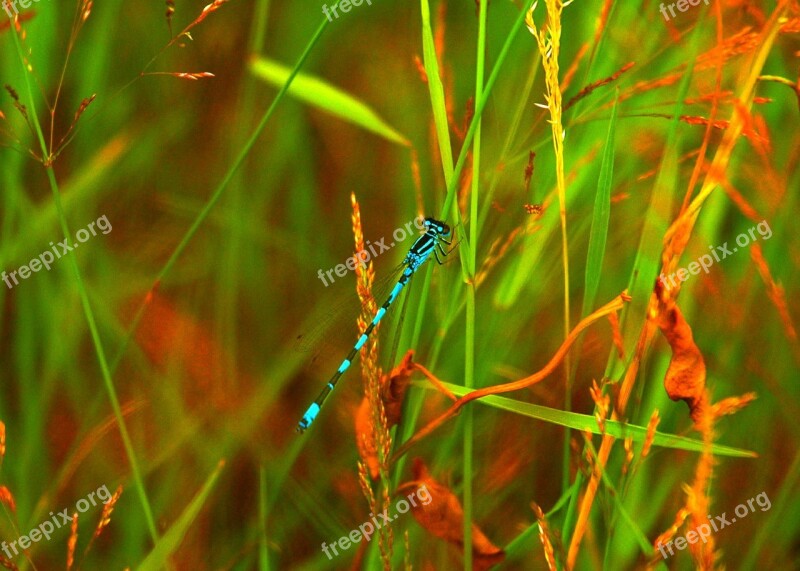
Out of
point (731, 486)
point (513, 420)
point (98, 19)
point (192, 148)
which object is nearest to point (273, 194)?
point (192, 148)

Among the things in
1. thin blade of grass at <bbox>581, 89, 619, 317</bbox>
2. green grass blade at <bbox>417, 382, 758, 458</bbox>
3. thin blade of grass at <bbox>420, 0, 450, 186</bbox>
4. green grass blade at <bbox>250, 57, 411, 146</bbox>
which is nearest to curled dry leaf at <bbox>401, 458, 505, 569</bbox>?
green grass blade at <bbox>417, 382, 758, 458</bbox>

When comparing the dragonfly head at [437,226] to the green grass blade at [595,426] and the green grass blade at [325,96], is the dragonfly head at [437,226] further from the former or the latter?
the green grass blade at [595,426]

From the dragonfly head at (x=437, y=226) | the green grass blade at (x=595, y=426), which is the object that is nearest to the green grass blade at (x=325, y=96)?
the dragonfly head at (x=437, y=226)

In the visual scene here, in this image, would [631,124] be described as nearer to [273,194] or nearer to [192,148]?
[273,194]

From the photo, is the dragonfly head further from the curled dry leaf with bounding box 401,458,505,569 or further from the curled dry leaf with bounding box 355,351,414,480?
the curled dry leaf with bounding box 401,458,505,569

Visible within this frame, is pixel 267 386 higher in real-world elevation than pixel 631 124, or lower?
lower

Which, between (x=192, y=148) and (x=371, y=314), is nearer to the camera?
(x=371, y=314)

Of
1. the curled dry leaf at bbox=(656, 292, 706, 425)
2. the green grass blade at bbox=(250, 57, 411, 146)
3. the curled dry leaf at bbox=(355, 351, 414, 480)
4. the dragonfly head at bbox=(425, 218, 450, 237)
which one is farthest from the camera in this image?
the green grass blade at bbox=(250, 57, 411, 146)
